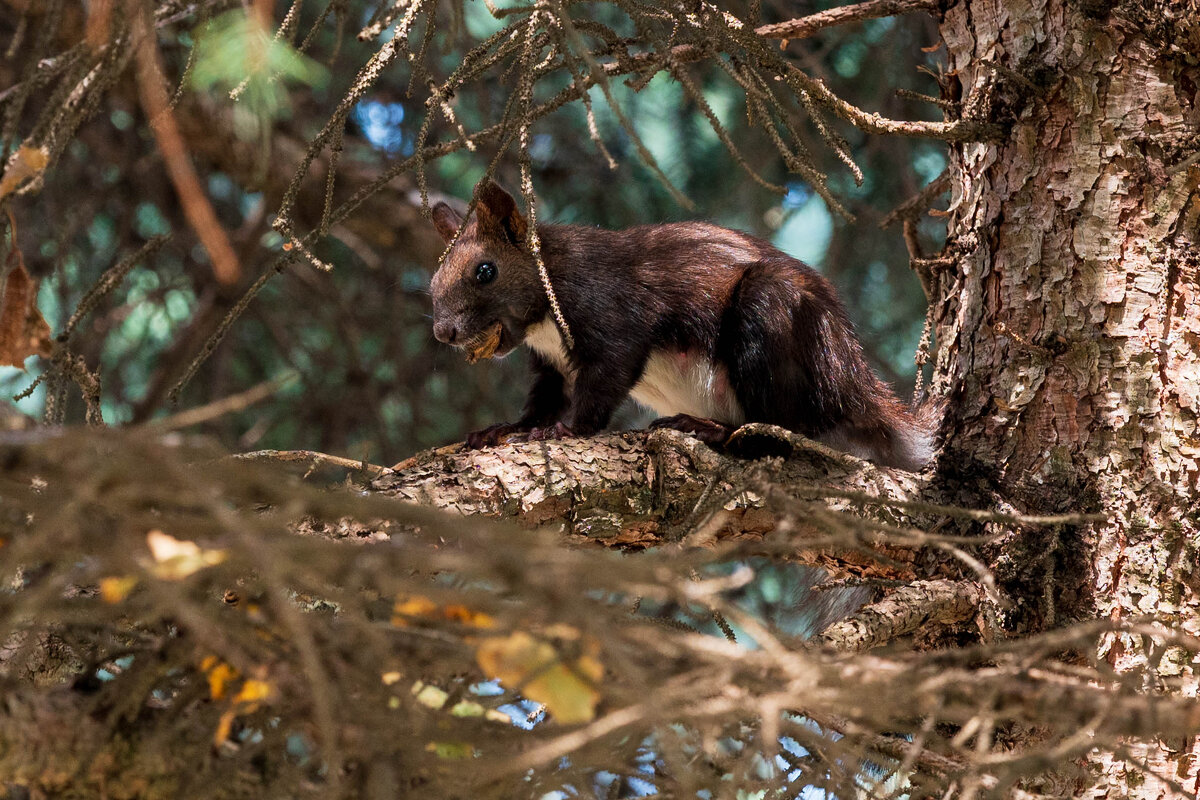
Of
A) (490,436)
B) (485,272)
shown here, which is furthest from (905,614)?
(485,272)

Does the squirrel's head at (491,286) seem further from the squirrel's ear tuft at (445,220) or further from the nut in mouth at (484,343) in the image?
the squirrel's ear tuft at (445,220)

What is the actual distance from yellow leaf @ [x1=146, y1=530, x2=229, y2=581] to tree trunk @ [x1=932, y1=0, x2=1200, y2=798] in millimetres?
1547

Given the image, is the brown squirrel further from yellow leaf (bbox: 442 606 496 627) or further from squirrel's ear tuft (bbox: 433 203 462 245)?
yellow leaf (bbox: 442 606 496 627)

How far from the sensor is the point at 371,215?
4.70 meters

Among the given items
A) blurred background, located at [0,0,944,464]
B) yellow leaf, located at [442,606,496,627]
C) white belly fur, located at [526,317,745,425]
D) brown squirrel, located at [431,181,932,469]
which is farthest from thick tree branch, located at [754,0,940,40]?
yellow leaf, located at [442,606,496,627]

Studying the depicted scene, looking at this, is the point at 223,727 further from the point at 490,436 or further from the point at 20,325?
the point at 490,436

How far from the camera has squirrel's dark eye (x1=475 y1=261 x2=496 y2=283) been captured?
350 cm

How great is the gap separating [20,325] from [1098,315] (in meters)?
1.89

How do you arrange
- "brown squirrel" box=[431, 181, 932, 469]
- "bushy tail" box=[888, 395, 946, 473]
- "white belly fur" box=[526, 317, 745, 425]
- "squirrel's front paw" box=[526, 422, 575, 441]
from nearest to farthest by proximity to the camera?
"bushy tail" box=[888, 395, 946, 473]
"squirrel's front paw" box=[526, 422, 575, 441]
"brown squirrel" box=[431, 181, 932, 469]
"white belly fur" box=[526, 317, 745, 425]

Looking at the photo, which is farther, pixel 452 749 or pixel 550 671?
pixel 452 749

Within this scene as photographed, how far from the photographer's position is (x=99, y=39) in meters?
1.57

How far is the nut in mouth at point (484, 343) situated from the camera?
3.45 metres

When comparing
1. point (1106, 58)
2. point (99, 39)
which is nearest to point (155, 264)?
point (99, 39)

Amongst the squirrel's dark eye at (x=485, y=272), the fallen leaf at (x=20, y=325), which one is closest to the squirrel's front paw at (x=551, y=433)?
the squirrel's dark eye at (x=485, y=272)
